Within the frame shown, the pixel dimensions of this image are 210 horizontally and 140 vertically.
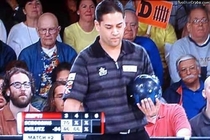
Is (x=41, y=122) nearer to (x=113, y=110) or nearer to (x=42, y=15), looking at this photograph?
(x=113, y=110)

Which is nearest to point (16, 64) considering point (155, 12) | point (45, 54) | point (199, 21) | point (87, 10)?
point (45, 54)

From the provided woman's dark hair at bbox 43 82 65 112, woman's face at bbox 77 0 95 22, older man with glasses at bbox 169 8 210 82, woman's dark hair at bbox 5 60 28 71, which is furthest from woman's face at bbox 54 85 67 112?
older man with glasses at bbox 169 8 210 82

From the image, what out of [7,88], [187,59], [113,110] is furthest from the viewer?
[187,59]

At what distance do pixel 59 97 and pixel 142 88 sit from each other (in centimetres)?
117

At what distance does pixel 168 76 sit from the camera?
255 inches

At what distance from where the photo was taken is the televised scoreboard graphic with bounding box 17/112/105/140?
4.67m

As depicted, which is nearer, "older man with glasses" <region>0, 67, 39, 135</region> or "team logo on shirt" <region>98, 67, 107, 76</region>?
"team logo on shirt" <region>98, 67, 107, 76</region>

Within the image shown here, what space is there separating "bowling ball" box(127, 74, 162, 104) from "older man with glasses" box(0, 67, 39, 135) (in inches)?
41.1

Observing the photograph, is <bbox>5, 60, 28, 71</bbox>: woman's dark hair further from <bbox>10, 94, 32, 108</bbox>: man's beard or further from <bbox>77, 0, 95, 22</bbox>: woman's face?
<bbox>77, 0, 95, 22</bbox>: woman's face

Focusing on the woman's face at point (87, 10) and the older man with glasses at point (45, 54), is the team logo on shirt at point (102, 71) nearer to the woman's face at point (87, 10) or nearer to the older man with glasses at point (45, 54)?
the older man with glasses at point (45, 54)

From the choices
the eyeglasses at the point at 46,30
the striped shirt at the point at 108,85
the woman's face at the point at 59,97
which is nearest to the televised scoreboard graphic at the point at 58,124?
the striped shirt at the point at 108,85

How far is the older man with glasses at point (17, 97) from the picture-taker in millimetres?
5547

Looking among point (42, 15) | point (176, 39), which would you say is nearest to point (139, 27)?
point (176, 39)

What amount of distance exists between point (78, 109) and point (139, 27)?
6.27ft
